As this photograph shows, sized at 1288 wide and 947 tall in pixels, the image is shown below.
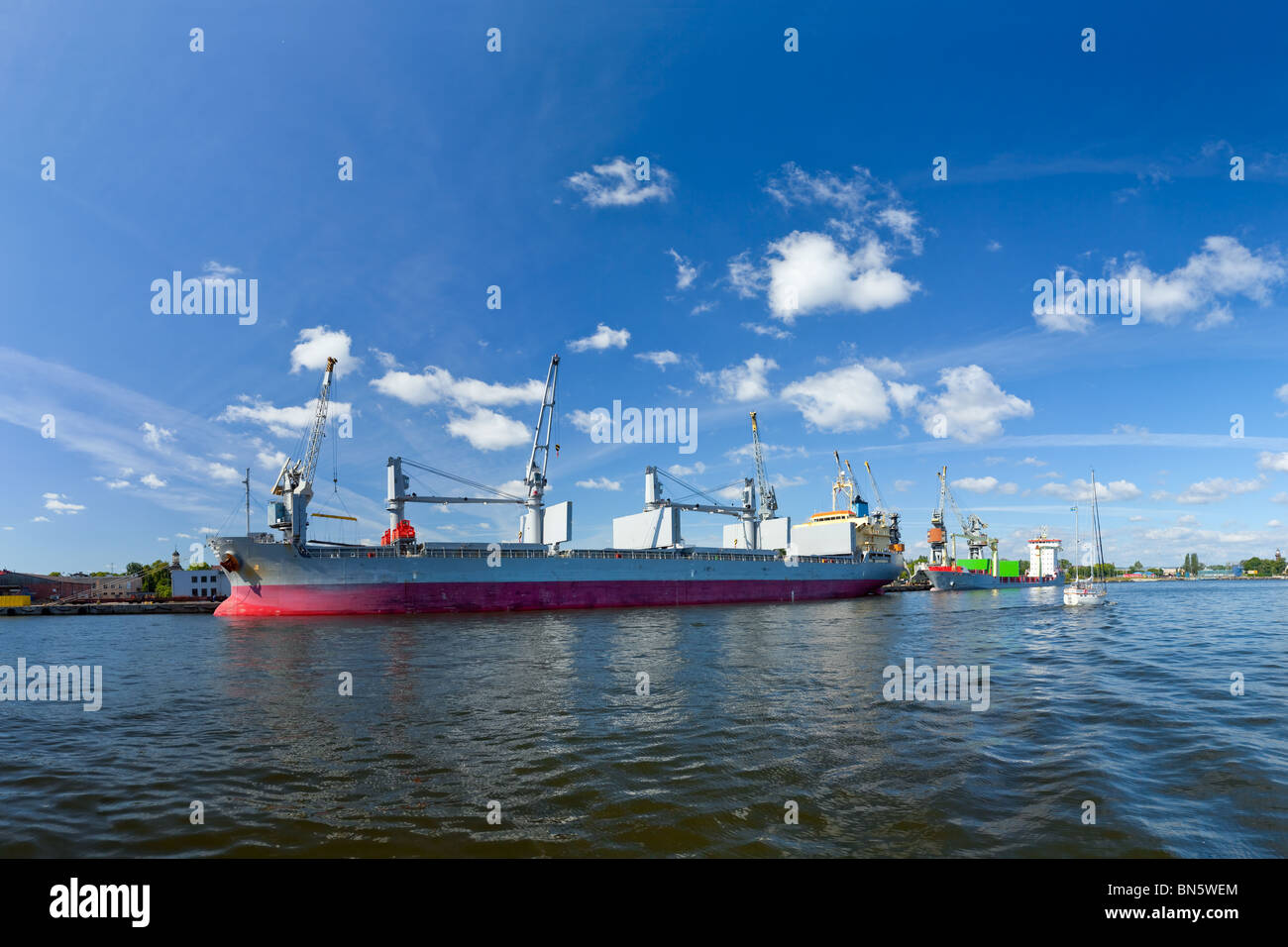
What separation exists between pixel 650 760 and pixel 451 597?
4686cm

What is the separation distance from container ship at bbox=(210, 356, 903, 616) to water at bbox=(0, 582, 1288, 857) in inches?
1099

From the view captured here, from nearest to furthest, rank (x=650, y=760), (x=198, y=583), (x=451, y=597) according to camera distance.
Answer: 1. (x=650, y=760)
2. (x=451, y=597)
3. (x=198, y=583)

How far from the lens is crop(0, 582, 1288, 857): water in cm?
808

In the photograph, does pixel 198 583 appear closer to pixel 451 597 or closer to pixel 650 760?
pixel 451 597

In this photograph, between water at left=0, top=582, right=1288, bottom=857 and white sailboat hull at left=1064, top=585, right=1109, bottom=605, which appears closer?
water at left=0, top=582, right=1288, bottom=857

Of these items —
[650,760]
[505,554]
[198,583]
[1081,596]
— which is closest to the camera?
[650,760]

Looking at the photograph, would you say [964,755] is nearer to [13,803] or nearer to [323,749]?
[323,749]

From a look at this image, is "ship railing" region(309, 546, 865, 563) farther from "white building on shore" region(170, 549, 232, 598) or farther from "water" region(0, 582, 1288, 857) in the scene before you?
"white building on shore" region(170, 549, 232, 598)

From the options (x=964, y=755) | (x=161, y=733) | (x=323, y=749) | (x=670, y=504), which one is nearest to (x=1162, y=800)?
(x=964, y=755)

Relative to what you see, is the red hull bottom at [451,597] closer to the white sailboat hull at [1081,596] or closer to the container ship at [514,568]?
the container ship at [514,568]

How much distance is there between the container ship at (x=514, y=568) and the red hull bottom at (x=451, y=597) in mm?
94

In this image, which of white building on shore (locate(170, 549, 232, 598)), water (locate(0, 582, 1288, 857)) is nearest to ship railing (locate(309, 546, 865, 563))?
water (locate(0, 582, 1288, 857))

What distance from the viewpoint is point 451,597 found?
54250mm

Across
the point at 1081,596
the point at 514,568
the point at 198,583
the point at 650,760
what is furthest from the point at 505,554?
the point at 198,583
